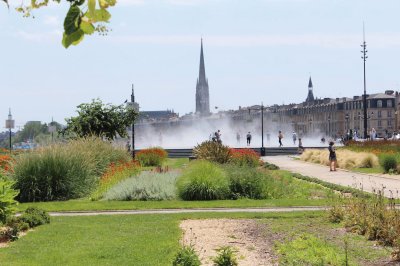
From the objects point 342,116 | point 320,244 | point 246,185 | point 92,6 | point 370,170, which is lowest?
point 320,244

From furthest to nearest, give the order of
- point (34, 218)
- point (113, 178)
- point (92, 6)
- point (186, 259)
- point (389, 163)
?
1. point (389, 163)
2. point (113, 178)
3. point (34, 218)
4. point (186, 259)
5. point (92, 6)

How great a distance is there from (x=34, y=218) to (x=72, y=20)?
11.9 metres

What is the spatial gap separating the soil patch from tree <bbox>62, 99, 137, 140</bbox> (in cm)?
2559

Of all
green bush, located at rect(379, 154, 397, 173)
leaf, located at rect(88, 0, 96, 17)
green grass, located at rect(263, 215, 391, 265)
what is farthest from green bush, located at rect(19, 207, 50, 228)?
green bush, located at rect(379, 154, 397, 173)

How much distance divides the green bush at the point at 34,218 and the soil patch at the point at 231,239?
2.88 m

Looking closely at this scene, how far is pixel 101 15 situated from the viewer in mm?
2580

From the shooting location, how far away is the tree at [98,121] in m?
39.4

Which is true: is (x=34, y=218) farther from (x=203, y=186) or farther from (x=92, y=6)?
(x=92, y=6)

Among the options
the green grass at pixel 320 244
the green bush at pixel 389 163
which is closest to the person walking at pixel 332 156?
the green bush at pixel 389 163

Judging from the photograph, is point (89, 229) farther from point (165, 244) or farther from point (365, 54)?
point (365, 54)

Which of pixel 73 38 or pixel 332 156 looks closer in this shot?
pixel 73 38

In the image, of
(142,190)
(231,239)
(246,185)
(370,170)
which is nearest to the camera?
(231,239)

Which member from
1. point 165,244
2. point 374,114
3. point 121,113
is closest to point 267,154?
point 121,113

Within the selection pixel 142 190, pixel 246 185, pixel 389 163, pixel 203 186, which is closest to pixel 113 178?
pixel 142 190
